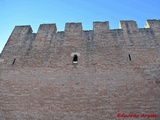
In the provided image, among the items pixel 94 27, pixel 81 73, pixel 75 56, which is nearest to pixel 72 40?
pixel 75 56

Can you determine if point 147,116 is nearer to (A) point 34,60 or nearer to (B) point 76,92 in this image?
(B) point 76,92

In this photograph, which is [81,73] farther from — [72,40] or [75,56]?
[72,40]

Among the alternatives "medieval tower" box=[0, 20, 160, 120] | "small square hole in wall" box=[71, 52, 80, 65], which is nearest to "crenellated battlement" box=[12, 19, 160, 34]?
"medieval tower" box=[0, 20, 160, 120]

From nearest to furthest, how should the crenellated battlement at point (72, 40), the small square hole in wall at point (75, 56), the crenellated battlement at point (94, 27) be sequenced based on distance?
the small square hole in wall at point (75, 56) → the crenellated battlement at point (72, 40) → the crenellated battlement at point (94, 27)

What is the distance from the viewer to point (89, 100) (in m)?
5.94

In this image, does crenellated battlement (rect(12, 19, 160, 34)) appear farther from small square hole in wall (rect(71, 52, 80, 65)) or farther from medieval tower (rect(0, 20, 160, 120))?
small square hole in wall (rect(71, 52, 80, 65))

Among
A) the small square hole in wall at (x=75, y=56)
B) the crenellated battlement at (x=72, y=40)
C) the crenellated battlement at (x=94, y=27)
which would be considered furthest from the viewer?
the crenellated battlement at (x=94, y=27)

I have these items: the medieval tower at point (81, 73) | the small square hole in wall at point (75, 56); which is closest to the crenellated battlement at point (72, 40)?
the medieval tower at point (81, 73)

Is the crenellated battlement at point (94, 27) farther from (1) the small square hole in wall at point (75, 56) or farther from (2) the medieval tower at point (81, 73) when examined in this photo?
(1) the small square hole in wall at point (75, 56)

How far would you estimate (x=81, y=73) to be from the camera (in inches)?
263

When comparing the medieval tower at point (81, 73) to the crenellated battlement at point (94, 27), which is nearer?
the medieval tower at point (81, 73)

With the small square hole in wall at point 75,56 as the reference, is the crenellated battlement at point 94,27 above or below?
above

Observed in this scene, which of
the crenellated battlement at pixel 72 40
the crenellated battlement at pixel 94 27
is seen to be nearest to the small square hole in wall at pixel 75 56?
the crenellated battlement at pixel 72 40

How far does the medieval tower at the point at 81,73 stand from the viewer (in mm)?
5727
